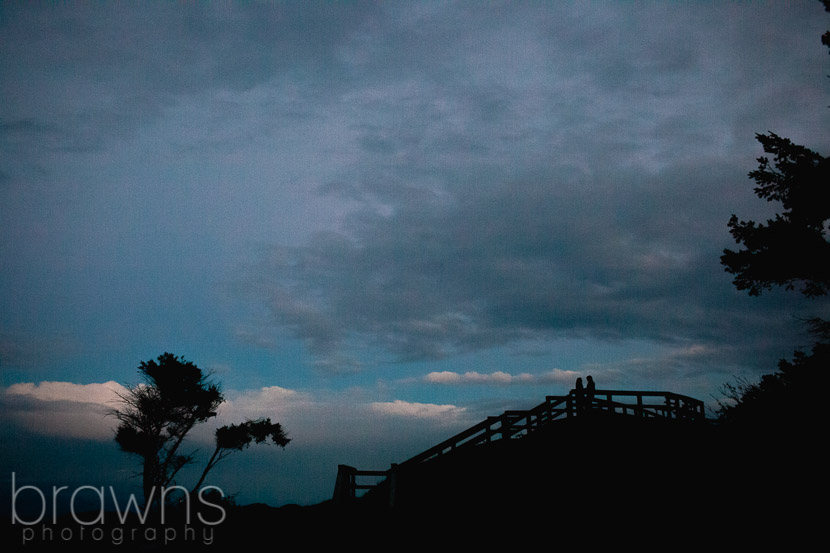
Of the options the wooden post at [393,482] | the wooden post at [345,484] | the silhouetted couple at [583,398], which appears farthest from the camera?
the silhouetted couple at [583,398]

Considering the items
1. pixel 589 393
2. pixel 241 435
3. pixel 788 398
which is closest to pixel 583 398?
pixel 589 393

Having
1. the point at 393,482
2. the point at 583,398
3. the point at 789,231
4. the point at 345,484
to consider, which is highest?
the point at 789,231

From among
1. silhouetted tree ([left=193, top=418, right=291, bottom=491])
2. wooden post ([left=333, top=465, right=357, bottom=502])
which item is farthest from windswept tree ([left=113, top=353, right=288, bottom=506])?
wooden post ([left=333, top=465, right=357, bottom=502])

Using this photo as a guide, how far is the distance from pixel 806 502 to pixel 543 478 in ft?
20.2

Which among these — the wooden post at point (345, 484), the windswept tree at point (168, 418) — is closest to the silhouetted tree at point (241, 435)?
the windswept tree at point (168, 418)

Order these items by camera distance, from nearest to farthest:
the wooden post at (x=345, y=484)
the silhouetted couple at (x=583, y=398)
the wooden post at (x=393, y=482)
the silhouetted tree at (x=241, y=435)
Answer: the wooden post at (x=393, y=482), the wooden post at (x=345, y=484), the silhouetted couple at (x=583, y=398), the silhouetted tree at (x=241, y=435)

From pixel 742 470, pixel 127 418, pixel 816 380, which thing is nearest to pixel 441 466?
pixel 742 470

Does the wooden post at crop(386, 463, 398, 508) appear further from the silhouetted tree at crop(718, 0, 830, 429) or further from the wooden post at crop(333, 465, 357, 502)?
the silhouetted tree at crop(718, 0, 830, 429)

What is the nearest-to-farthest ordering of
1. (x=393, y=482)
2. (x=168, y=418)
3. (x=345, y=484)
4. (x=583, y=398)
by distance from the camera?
(x=393, y=482), (x=345, y=484), (x=583, y=398), (x=168, y=418)

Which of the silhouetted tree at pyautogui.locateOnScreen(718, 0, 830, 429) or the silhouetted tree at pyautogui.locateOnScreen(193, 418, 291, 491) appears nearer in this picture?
the silhouetted tree at pyautogui.locateOnScreen(718, 0, 830, 429)

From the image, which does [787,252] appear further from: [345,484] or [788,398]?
[345,484]

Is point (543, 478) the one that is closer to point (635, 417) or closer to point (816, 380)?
point (635, 417)

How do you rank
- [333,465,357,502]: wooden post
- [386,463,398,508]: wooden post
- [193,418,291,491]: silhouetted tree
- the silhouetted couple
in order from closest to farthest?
[386,463,398,508]: wooden post < [333,465,357,502]: wooden post < the silhouetted couple < [193,418,291,491]: silhouetted tree

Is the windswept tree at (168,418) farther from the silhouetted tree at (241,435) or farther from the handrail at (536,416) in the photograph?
the handrail at (536,416)
